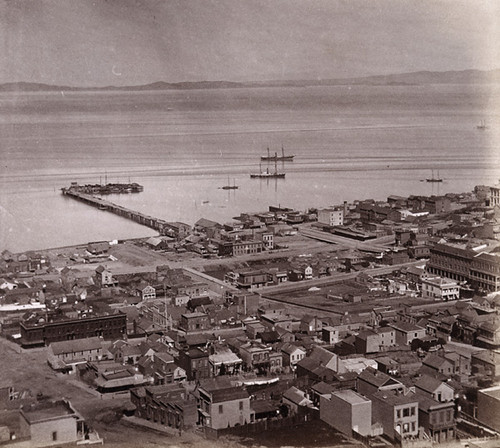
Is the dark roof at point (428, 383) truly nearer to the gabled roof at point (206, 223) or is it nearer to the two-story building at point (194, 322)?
the two-story building at point (194, 322)

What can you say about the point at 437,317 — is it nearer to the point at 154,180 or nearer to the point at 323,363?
the point at 323,363

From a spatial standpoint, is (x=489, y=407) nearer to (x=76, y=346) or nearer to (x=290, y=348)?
(x=290, y=348)

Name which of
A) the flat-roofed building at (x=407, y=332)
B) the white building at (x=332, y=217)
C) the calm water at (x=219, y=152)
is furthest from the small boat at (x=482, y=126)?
the flat-roofed building at (x=407, y=332)

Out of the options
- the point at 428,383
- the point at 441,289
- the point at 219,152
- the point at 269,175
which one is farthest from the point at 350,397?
the point at 219,152

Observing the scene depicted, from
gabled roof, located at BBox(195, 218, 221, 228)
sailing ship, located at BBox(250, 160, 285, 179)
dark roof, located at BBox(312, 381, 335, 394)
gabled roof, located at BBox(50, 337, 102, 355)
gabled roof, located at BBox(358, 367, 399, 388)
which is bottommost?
dark roof, located at BBox(312, 381, 335, 394)

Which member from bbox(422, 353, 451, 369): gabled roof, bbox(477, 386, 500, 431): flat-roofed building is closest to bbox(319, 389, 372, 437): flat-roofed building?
bbox(477, 386, 500, 431): flat-roofed building

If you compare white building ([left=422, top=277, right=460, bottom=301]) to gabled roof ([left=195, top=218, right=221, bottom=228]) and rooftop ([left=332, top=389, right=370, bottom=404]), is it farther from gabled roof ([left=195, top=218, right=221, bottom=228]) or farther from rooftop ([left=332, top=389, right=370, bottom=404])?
gabled roof ([left=195, top=218, right=221, bottom=228])
